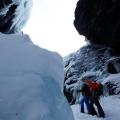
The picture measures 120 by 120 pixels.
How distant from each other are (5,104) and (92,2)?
26049 mm

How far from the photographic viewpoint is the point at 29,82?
18.4ft

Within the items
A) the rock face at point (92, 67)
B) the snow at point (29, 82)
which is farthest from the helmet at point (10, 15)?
the snow at point (29, 82)

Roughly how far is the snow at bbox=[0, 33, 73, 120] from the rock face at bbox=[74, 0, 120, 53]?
71.2 ft

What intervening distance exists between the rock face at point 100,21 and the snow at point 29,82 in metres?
21.7

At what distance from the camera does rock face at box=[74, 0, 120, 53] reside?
27.8m

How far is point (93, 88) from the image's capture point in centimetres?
1234

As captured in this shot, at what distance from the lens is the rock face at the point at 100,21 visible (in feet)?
91.3

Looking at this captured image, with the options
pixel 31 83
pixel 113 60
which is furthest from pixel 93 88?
pixel 113 60

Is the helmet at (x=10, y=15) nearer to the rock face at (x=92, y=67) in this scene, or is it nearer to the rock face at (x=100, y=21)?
the rock face at (x=100, y=21)

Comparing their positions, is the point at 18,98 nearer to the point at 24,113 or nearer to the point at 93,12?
the point at 24,113

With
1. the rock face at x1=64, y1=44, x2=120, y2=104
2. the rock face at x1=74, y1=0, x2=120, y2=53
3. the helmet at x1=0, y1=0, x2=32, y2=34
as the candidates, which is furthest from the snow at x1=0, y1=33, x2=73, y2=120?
the rock face at x1=74, y1=0, x2=120, y2=53

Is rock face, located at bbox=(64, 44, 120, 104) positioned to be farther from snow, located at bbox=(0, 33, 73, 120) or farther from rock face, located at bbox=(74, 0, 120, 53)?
snow, located at bbox=(0, 33, 73, 120)

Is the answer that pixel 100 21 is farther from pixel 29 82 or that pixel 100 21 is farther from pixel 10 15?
pixel 29 82

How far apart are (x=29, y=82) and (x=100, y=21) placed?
24.2 meters
